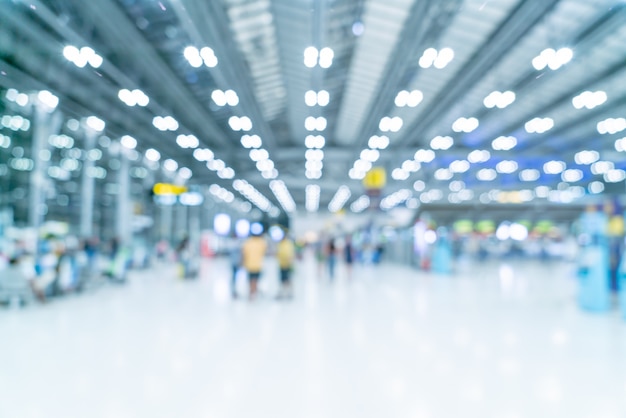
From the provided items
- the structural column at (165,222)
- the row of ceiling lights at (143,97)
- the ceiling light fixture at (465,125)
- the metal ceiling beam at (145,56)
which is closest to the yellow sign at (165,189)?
the row of ceiling lights at (143,97)

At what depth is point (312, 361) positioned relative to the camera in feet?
16.3

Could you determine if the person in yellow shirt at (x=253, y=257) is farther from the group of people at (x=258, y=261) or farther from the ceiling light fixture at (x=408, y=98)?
the ceiling light fixture at (x=408, y=98)

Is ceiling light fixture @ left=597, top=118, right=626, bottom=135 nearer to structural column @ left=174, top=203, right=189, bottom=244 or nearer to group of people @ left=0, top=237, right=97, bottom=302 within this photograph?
group of people @ left=0, top=237, right=97, bottom=302

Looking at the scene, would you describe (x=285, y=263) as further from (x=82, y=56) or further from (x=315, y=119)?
(x=315, y=119)

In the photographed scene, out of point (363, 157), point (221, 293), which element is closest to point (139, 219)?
point (363, 157)

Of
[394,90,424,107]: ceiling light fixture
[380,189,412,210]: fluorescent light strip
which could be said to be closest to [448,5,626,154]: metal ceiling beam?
[394,90,424,107]: ceiling light fixture

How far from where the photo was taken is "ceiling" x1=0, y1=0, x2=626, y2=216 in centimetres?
764

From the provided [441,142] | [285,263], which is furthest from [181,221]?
[285,263]

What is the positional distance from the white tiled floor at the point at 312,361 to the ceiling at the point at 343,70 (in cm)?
304

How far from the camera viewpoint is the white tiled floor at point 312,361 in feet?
12.2

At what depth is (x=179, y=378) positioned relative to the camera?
4.39m

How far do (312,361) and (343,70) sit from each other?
9308 mm

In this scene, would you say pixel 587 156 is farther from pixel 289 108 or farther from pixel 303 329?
pixel 303 329

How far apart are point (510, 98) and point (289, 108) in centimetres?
735
